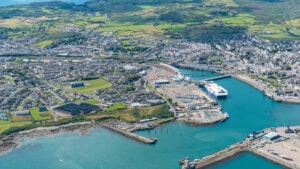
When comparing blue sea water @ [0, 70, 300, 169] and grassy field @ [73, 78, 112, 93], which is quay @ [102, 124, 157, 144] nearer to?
blue sea water @ [0, 70, 300, 169]

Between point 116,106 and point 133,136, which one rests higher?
point 116,106

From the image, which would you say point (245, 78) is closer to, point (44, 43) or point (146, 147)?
point (146, 147)

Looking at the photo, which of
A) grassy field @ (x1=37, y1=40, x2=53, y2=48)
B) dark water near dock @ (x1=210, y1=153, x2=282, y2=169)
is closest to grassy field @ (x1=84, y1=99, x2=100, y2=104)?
dark water near dock @ (x1=210, y1=153, x2=282, y2=169)

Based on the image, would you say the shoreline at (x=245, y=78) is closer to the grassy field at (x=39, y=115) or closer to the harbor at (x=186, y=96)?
the harbor at (x=186, y=96)

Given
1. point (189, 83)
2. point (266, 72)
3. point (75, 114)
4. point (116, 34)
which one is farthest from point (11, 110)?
point (116, 34)

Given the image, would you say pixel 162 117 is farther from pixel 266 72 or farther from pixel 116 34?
pixel 116 34

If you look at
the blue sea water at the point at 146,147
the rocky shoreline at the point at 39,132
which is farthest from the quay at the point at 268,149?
the rocky shoreline at the point at 39,132

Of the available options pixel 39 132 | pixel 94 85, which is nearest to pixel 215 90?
pixel 94 85
